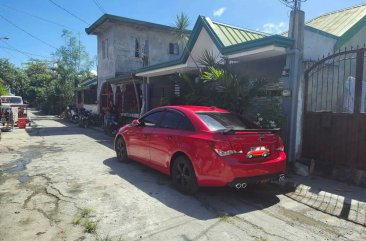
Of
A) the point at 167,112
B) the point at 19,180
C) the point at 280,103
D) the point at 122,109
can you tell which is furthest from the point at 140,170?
the point at 122,109

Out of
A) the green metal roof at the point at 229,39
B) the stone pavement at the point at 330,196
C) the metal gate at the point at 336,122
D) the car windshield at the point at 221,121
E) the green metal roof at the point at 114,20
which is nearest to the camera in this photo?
the stone pavement at the point at 330,196

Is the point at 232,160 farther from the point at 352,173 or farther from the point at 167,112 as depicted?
the point at 352,173

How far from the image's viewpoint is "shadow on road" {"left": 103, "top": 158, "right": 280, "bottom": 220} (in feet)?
15.7

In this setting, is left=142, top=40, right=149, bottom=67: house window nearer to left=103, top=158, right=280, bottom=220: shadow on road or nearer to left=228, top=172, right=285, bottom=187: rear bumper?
left=103, top=158, right=280, bottom=220: shadow on road

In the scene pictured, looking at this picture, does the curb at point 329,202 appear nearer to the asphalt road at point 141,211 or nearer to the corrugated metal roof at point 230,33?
the asphalt road at point 141,211

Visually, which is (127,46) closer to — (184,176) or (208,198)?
(184,176)

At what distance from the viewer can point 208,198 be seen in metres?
5.34

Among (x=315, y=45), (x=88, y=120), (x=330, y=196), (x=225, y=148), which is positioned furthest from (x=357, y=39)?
(x=88, y=120)

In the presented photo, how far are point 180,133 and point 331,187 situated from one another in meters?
3.13

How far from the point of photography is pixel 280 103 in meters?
7.69

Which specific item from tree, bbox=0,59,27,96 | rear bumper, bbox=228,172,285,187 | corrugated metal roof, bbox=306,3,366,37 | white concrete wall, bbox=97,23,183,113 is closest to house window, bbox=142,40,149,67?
white concrete wall, bbox=97,23,183,113

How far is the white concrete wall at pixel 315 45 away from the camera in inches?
306

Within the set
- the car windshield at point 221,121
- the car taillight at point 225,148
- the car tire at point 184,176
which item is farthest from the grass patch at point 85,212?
the car windshield at point 221,121

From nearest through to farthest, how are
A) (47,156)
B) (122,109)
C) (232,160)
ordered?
(232,160) < (47,156) < (122,109)
